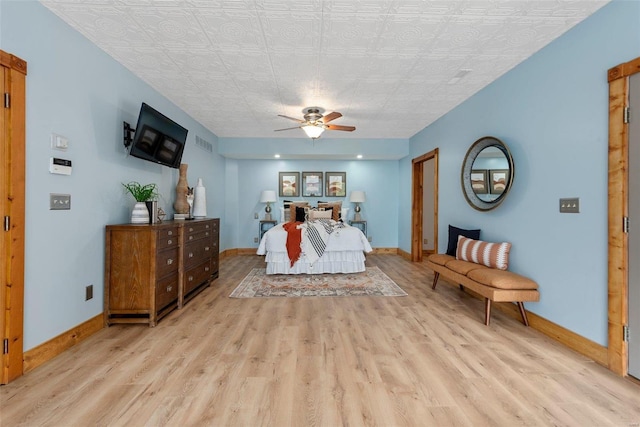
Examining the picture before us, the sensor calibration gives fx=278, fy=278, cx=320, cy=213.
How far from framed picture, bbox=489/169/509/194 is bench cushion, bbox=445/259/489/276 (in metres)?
0.89

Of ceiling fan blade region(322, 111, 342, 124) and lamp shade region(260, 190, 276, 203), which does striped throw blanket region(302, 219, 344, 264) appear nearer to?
ceiling fan blade region(322, 111, 342, 124)

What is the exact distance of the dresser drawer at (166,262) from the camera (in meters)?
2.77

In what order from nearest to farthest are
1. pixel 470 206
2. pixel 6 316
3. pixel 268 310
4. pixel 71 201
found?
pixel 6 316
pixel 71 201
pixel 268 310
pixel 470 206

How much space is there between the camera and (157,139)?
10.5 feet

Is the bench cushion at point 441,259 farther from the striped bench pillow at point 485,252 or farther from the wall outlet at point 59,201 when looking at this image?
the wall outlet at point 59,201

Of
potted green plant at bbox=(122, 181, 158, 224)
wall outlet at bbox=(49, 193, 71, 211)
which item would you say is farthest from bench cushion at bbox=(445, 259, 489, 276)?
wall outlet at bbox=(49, 193, 71, 211)

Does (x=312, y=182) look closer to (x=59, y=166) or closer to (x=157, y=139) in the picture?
(x=157, y=139)

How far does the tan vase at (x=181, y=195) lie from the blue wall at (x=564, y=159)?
411cm

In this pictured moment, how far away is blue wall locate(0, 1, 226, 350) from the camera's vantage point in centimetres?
198

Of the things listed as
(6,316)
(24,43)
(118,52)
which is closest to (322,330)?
(6,316)

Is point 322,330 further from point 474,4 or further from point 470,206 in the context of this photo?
point 474,4

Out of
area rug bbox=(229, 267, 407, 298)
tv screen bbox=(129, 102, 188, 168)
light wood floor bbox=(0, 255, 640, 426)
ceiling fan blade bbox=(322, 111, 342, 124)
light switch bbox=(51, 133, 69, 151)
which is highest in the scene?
ceiling fan blade bbox=(322, 111, 342, 124)

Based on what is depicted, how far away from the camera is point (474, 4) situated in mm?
2035

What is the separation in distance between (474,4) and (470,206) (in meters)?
2.50
